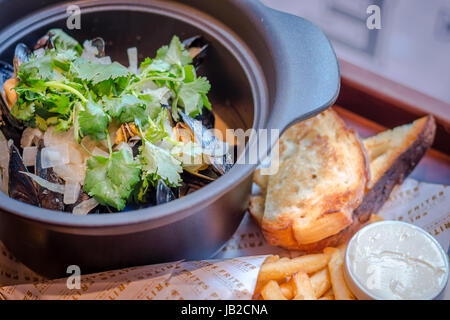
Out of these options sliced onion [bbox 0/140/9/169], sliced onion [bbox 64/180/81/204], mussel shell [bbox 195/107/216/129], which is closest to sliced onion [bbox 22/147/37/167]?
sliced onion [bbox 0/140/9/169]

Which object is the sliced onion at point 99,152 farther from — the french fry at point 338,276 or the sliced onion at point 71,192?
the french fry at point 338,276

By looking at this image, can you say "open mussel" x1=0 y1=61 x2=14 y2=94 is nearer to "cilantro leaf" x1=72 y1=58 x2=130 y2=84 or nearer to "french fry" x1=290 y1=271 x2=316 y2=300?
"cilantro leaf" x1=72 y1=58 x2=130 y2=84

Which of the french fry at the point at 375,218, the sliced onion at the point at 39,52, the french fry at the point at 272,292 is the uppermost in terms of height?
the sliced onion at the point at 39,52

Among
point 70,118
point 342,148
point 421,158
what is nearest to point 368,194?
point 342,148

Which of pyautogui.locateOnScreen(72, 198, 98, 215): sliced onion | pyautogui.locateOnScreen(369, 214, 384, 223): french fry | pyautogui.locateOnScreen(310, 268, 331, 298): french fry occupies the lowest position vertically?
pyautogui.locateOnScreen(310, 268, 331, 298): french fry

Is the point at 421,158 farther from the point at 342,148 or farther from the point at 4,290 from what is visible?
the point at 4,290

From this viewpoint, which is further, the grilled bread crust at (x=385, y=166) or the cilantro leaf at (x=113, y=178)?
the grilled bread crust at (x=385, y=166)

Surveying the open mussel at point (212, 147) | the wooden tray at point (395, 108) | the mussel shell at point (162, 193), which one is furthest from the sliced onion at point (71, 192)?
the wooden tray at point (395, 108)
